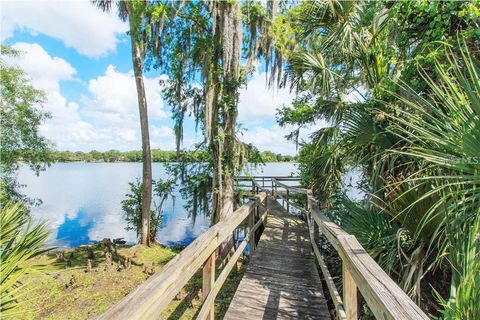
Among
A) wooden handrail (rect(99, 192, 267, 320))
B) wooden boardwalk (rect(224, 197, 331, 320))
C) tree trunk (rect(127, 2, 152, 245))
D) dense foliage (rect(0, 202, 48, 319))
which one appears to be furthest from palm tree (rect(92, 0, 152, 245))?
wooden handrail (rect(99, 192, 267, 320))

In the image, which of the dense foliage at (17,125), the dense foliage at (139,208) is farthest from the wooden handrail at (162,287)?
the dense foliage at (17,125)

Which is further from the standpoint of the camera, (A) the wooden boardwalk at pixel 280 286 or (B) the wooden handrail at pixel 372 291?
(A) the wooden boardwalk at pixel 280 286

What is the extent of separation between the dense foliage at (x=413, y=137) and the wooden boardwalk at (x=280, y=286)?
785 mm

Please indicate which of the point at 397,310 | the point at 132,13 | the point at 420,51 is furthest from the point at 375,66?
the point at 132,13

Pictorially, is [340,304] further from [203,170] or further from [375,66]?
[203,170]

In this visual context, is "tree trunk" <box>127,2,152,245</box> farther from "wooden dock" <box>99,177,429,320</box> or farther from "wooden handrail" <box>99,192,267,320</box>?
"wooden handrail" <box>99,192,267,320</box>

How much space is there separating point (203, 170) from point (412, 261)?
6.68 meters

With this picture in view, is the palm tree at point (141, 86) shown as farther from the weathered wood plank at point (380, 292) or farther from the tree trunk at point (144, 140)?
the weathered wood plank at point (380, 292)

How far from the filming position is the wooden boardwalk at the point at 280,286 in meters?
2.54

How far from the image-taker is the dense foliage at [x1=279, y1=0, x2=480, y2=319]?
1.75 m

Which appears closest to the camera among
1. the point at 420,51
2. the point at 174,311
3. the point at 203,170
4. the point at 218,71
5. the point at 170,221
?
the point at 420,51

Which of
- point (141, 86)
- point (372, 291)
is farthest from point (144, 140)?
point (372, 291)

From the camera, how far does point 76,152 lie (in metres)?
85.8

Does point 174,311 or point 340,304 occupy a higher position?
point 340,304
